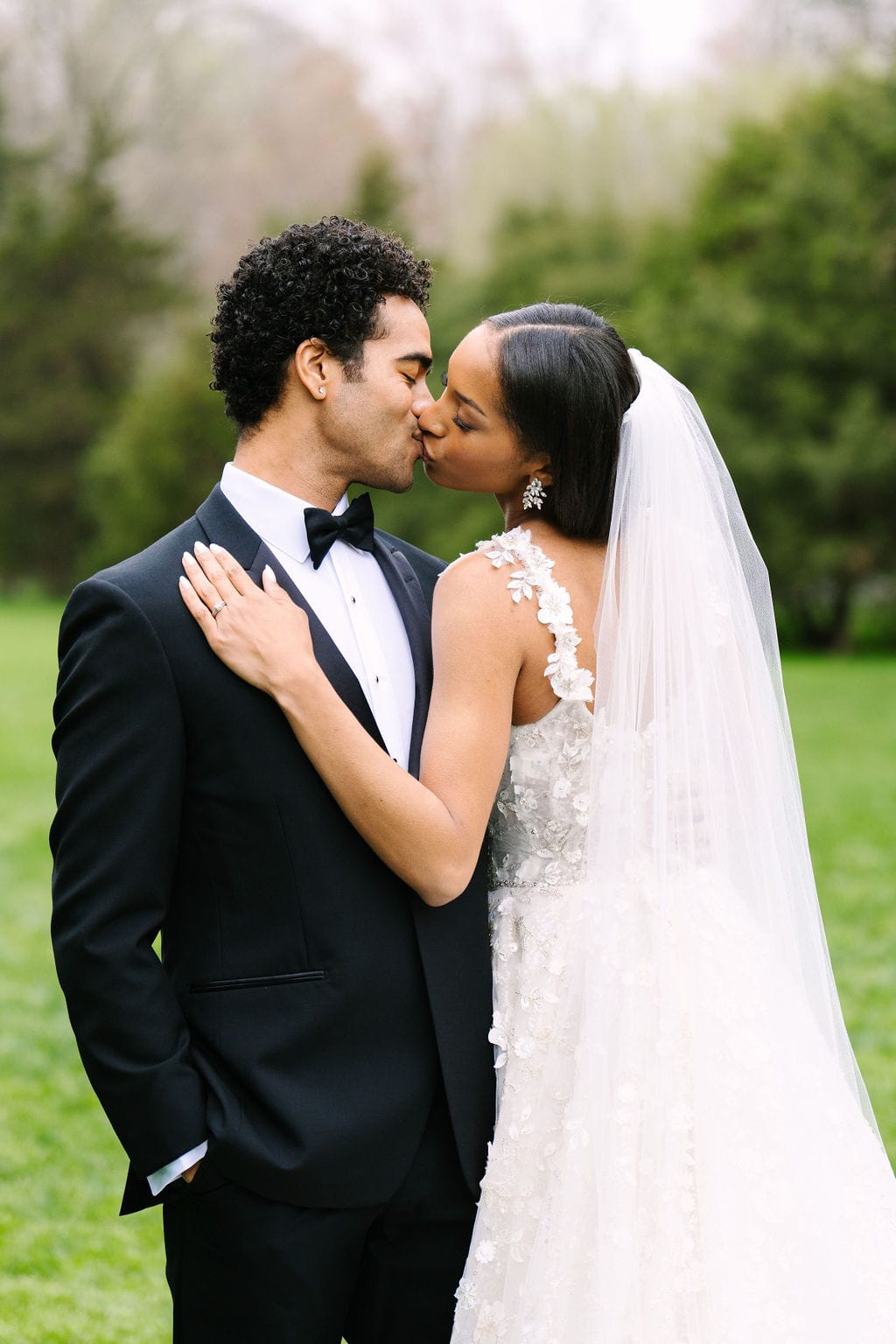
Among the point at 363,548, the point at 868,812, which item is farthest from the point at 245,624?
the point at 868,812

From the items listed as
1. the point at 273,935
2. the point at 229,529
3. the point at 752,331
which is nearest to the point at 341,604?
the point at 229,529

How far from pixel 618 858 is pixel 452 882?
38 centimetres

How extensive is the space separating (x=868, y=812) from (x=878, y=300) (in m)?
14.7

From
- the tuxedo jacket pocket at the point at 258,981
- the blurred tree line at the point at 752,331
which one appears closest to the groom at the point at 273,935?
the tuxedo jacket pocket at the point at 258,981

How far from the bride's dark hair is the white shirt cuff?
1.25m

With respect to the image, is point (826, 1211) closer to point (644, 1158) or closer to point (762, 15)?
→ point (644, 1158)

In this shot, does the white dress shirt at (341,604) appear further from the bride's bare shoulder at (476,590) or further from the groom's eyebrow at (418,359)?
the groom's eyebrow at (418,359)

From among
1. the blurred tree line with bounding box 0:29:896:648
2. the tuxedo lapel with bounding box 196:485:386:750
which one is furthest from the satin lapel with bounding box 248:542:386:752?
the blurred tree line with bounding box 0:29:896:648

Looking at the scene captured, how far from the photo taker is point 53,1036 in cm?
638

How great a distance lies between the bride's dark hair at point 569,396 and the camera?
8.18ft

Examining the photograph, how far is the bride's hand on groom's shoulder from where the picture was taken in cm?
231

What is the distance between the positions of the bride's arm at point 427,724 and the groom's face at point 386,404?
345 millimetres

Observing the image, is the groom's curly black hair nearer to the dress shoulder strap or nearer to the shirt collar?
the shirt collar

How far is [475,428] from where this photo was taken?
2.54 m
